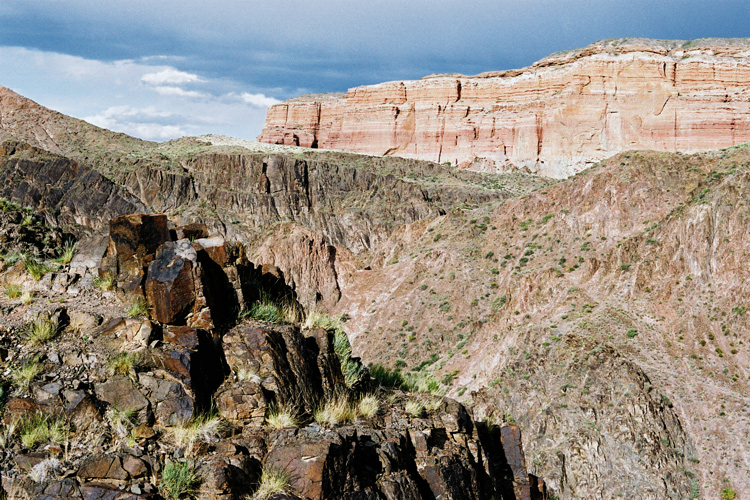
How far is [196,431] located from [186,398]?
540 millimetres

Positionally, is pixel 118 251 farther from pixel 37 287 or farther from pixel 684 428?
pixel 684 428

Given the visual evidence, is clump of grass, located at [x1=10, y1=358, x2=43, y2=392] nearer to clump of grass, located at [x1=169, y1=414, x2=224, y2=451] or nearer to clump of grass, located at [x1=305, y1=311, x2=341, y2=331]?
clump of grass, located at [x1=169, y1=414, x2=224, y2=451]

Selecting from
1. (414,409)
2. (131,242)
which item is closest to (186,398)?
(131,242)

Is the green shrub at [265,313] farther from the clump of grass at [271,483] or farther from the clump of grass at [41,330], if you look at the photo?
the clump of grass at [271,483]

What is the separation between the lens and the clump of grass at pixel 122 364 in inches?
283

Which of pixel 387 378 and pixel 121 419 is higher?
pixel 121 419

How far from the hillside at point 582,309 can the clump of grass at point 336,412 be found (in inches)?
132

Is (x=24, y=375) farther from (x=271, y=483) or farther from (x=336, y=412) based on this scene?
(x=336, y=412)

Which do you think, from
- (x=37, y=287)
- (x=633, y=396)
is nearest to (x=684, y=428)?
(x=633, y=396)

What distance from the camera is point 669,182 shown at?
37.5 m

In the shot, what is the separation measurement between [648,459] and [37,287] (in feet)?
73.5

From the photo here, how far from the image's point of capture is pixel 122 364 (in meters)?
7.23

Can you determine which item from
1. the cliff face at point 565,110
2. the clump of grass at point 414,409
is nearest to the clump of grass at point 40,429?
the clump of grass at point 414,409

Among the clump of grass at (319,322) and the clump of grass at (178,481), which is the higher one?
the clump of grass at (319,322)
